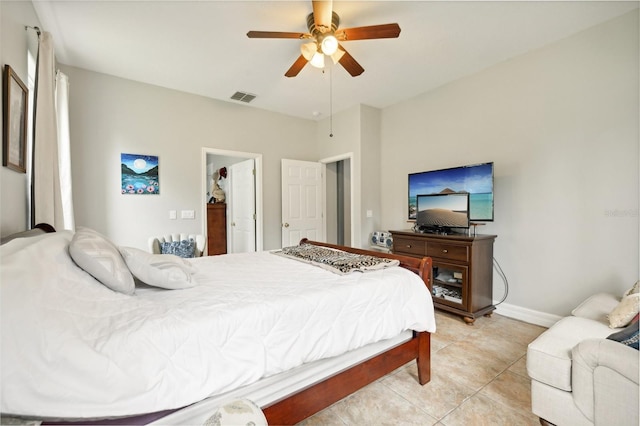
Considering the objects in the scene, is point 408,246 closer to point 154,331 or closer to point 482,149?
point 482,149

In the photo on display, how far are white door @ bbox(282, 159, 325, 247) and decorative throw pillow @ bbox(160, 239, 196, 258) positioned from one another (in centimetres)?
154

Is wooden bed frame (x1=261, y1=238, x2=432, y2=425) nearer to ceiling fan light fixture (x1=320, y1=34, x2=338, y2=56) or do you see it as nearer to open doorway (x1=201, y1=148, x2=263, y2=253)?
ceiling fan light fixture (x1=320, y1=34, x2=338, y2=56)

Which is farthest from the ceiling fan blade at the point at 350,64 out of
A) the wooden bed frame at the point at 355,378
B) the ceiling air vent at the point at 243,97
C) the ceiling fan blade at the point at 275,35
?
the ceiling air vent at the point at 243,97

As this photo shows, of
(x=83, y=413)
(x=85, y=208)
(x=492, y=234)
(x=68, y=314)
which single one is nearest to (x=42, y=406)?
(x=83, y=413)

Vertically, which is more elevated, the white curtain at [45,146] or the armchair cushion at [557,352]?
the white curtain at [45,146]

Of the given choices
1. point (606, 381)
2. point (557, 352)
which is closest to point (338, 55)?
point (557, 352)

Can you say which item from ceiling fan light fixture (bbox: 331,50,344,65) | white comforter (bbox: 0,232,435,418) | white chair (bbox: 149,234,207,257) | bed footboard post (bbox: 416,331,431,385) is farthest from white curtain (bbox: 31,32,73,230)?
bed footboard post (bbox: 416,331,431,385)

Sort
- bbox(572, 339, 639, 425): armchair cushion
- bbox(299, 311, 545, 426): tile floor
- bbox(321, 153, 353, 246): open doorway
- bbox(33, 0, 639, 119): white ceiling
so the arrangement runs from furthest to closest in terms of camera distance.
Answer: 1. bbox(321, 153, 353, 246): open doorway
2. bbox(33, 0, 639, 119): white ceiling
3. bbox(299, 311, 545, 426): tile floor
4. bbox(572, 339, 639, 425): armchair cushion

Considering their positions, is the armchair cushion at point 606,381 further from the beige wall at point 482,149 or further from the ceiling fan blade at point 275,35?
the ceiling fan blade at point 275,35

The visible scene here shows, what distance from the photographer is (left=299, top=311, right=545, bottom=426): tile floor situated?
5.24ft

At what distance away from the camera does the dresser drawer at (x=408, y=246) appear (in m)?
3.29

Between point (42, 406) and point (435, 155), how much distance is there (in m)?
4.01

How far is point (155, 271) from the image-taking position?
4.61 ft

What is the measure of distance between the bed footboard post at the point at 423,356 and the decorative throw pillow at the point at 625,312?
43.7 inches
